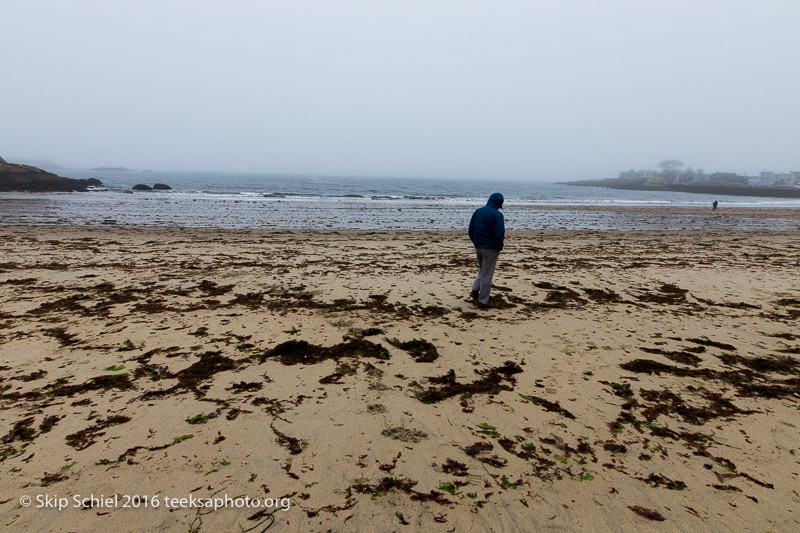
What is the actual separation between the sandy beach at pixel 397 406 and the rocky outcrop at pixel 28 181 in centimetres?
4469

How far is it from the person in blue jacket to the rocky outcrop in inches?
1998

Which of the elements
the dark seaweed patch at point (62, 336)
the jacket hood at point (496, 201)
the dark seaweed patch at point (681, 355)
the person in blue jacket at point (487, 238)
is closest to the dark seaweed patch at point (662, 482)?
the dark seaweed patch at point (681, 355)

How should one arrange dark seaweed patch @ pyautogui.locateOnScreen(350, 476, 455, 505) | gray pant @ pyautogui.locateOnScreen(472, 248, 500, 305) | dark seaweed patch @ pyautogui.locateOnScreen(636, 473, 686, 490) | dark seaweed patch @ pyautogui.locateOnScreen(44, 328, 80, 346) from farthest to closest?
gray pant @ pyautogui.locateOnScreen(472, 248, 500, 305) < dark seaweed patch @ pyautogui.locateOnScreen(44, 328, 80, 346) < dark seaweed patch @ pyautogui.locateOnScreen(636, 473, 686, 490) < dark seaweed patch @ pyautogui.locateOnScreen(350, 476, 455, 505)

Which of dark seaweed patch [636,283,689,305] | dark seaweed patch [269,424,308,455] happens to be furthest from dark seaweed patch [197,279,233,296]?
dark seaweed patch [636,283,689,305]

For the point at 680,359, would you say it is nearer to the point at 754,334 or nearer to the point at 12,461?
the point at 754,334

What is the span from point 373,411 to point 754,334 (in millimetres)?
5517

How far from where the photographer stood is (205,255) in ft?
34.3

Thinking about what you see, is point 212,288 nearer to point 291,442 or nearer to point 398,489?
point 291,442

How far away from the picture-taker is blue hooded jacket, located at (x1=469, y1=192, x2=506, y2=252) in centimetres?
613

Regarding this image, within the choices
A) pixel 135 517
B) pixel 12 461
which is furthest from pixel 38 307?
pixel 135 517

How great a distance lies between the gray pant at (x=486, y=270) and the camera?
20.7ft

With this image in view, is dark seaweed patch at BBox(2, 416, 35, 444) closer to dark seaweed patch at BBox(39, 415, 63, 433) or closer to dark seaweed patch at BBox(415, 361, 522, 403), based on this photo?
dark seaweed patch at BBox(39, 415, 63, 433)

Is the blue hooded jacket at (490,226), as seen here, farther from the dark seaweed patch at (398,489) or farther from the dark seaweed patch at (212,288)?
the dark seaweed patch at (212,288)

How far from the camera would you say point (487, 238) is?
626cm
